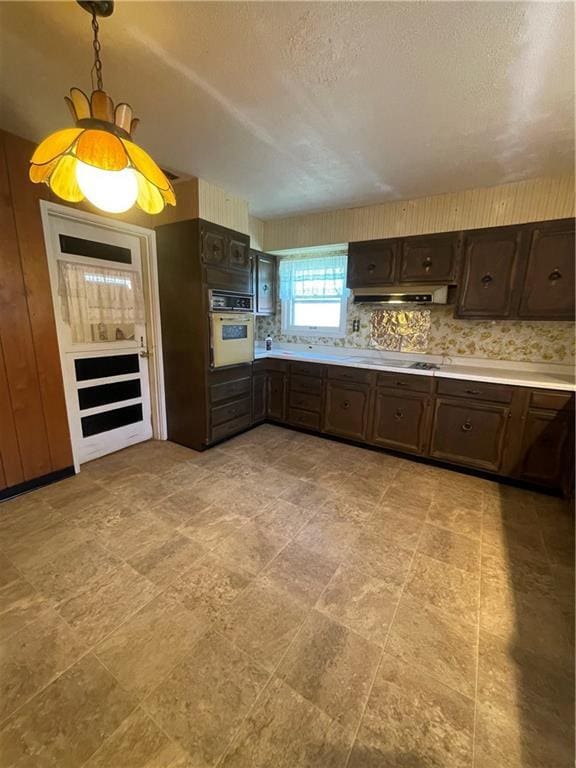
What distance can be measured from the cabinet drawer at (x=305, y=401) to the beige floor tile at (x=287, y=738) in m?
2.64

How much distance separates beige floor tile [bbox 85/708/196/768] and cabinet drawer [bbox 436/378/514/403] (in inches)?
111

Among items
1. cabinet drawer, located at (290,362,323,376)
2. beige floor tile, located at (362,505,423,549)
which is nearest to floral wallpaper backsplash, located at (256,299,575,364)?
cabinet drawer, located at (290,362,323,376)

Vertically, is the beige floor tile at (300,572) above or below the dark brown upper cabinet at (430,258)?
below

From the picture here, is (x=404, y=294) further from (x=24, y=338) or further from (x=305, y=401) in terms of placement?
(x=24, y=338)

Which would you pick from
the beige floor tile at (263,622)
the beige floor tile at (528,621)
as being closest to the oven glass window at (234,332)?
the beige floor tile at (263,622)

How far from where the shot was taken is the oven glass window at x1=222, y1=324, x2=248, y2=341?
3.23 meters

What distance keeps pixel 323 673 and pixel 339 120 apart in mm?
2854

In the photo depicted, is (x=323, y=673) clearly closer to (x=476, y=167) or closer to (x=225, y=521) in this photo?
(x=225, y=521)

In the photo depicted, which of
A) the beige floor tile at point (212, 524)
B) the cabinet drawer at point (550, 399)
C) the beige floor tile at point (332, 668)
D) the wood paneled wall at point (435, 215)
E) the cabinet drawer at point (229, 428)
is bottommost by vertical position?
the beige floor tile at point (332, 668)

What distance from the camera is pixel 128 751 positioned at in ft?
3.43

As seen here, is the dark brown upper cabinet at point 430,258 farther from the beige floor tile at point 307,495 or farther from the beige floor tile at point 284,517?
the beige floor tile at point 284,517

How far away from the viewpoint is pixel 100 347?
9.68 ft

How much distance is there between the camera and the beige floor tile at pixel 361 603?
4.91 ft

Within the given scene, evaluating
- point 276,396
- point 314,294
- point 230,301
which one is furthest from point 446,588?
point 314,294
